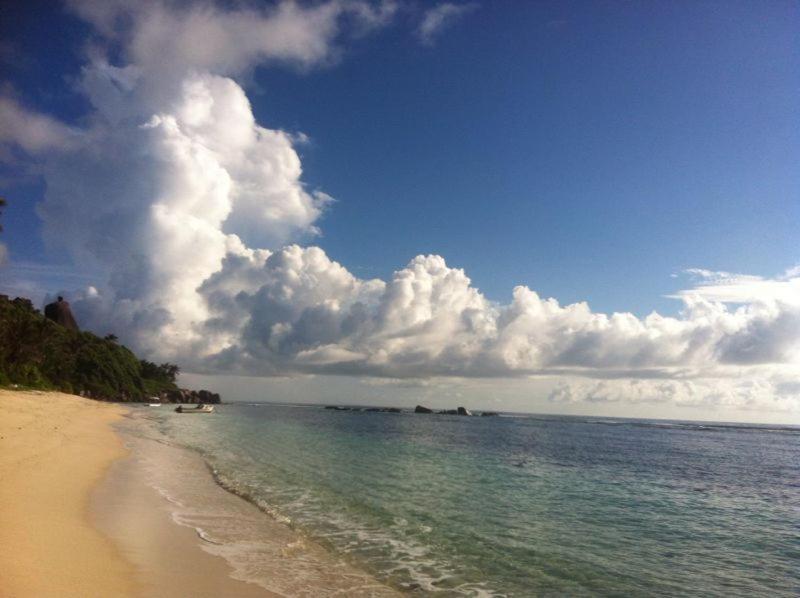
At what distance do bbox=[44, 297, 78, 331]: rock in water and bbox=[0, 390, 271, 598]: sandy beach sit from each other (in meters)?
183

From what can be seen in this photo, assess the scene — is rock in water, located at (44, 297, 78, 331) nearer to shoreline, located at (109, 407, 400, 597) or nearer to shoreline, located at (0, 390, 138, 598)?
shoreline, located at (0, 390, 138, 598)

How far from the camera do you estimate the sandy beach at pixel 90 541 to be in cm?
953

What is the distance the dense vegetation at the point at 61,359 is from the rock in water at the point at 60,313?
47.5 feet

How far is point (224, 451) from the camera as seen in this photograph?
42.1m

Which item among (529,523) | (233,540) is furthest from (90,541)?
(529,523)

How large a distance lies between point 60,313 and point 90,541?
199497 millimetres

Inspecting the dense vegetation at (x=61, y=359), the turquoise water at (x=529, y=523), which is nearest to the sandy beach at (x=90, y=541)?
the turquoise water at (x=529, y=523)

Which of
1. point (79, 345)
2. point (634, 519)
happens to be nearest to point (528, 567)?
point (634, 519)

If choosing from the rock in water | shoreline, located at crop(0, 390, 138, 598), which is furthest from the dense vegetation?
shoreline, located at crop(0, 390, 138, 598)

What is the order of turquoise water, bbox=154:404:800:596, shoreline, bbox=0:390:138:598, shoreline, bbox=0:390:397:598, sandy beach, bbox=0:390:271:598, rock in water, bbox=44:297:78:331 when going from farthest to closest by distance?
rock in water, bbox=44:297:78:331
turquoise water, bbox=154:404:800:596
shoreline, bbox=0:390:397:598
sandy beach, bbox=0:390:271:598
shoreline, bbox=0:390:138:598

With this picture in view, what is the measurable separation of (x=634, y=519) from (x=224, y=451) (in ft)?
106

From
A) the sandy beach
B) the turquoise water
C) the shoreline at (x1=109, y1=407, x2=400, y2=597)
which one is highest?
the sandy beach

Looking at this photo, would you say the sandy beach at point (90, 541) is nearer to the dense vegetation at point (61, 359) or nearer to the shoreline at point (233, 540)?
the shoreline at point (233, 540)

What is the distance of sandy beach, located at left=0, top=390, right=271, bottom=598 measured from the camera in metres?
9.53
